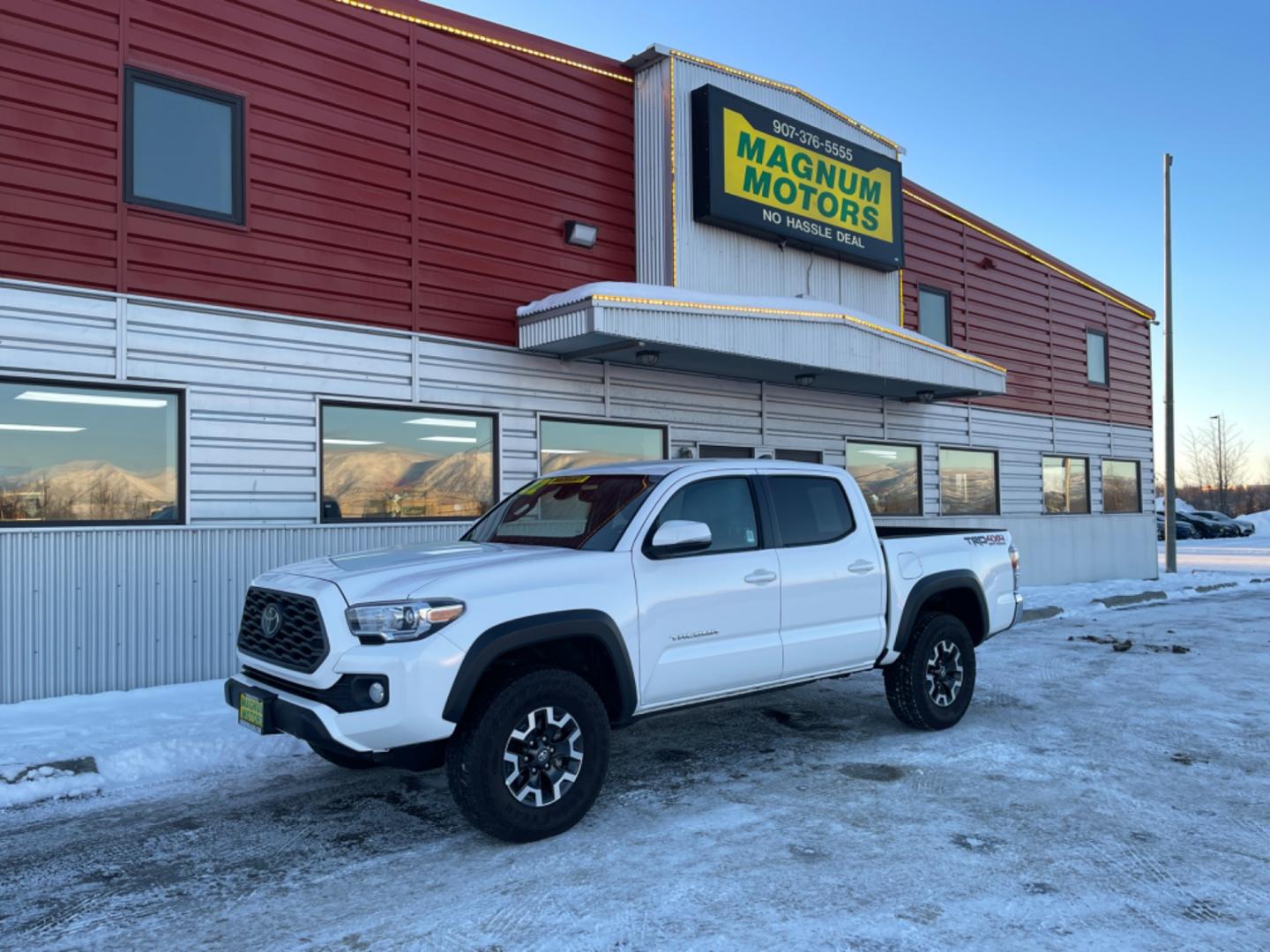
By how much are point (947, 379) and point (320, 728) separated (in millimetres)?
11842

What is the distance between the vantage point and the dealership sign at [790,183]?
1218 cm

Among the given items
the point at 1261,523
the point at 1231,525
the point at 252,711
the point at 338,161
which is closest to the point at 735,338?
the point at 338,161

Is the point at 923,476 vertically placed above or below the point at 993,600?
above

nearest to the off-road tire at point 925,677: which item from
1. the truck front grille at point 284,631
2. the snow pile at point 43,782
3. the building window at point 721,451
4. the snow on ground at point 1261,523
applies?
the truck front grille at point 284,631

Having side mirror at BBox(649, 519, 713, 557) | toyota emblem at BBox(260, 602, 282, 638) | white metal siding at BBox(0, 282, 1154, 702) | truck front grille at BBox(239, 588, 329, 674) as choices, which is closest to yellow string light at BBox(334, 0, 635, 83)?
white metal siding at BBox(0, 282, 1154, 702)

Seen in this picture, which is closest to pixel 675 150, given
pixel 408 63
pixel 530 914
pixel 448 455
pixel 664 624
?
pixel 408 63

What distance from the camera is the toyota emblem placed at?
4.85 m

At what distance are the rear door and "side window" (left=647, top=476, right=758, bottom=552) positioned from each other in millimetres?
193

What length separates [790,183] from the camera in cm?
1333

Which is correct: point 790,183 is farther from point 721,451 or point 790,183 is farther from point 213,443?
point 213,443

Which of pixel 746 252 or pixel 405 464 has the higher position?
pixel 746 252

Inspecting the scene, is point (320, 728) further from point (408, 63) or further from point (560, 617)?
point (408, 63)

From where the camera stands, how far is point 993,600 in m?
7.19

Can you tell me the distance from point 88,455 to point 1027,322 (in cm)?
1701
